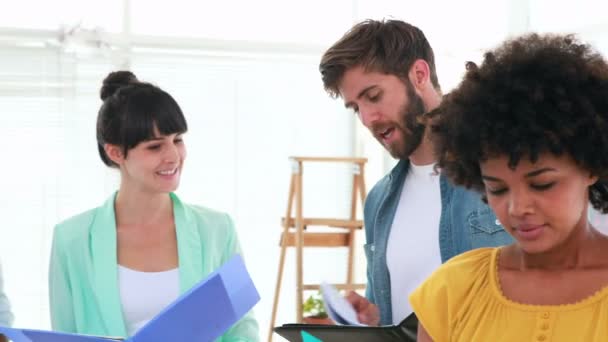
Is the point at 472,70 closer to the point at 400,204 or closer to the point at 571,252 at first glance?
the point at 571,252

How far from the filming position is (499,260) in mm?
1612

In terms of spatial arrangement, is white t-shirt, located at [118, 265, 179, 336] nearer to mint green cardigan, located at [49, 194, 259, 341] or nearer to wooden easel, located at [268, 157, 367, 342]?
mint green cardigan, located at [49, 194, 259, 341]

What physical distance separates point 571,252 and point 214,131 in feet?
15.4

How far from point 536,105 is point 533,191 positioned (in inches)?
5.5

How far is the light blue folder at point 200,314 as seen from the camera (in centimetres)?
183

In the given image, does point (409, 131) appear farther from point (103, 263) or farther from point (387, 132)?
point (103, 263)

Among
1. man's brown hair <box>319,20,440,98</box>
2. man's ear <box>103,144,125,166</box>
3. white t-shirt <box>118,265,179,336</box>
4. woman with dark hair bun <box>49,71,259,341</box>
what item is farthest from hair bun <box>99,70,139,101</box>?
man's brown hair <box>319,20,440,98</box>

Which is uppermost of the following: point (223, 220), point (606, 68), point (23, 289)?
point (606, 68)

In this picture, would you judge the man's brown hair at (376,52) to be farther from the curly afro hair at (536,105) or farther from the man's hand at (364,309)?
the curly afro hair at (536,105)

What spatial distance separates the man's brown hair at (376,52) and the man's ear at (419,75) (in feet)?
0.04

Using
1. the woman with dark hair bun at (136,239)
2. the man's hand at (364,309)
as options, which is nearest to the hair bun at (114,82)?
the woman with dark hair bun at (136,239)

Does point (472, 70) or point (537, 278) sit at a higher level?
point (472, 70)

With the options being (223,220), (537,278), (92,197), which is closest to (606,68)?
(537,278)

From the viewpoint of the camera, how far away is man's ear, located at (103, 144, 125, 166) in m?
2.84
